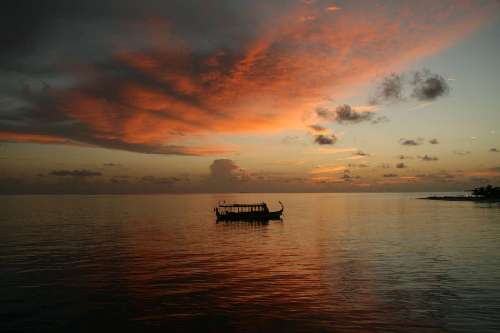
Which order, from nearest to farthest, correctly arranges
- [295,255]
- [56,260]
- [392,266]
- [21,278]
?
[21,278] < [392,266] < [56,260] < [295,255]

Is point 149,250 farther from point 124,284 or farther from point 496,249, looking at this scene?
point 496,249

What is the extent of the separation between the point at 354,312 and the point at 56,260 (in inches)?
1375

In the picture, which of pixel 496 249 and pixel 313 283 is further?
pixel 496 249

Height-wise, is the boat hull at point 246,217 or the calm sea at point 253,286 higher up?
the boat hull at point 246,217

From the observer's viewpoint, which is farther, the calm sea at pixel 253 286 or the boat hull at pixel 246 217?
the boat hull at pixel 246 217

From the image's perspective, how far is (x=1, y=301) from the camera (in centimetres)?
2744

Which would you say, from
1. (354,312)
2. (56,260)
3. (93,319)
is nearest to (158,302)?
(93,319)

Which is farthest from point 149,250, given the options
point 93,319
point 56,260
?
point 93,319

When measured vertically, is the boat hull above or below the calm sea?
above

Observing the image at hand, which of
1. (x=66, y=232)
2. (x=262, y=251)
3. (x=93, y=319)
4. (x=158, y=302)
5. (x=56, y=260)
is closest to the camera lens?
(x=93, y=319)

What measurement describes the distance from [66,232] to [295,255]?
4810 centimetres

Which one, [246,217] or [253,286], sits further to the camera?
[246,217]

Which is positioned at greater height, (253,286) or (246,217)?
(246,217)

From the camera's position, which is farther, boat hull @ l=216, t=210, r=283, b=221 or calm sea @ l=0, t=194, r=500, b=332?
boat hull @ l=216, t=210, r=283, b=221
